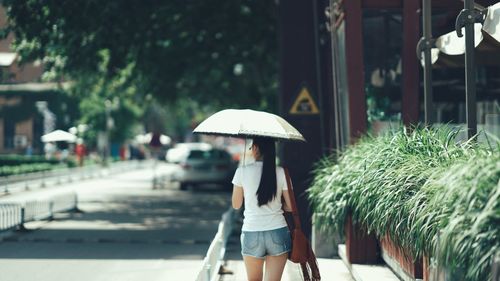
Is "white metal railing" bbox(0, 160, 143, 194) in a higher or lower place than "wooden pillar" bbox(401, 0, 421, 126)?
lower

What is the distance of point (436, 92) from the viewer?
1773cm

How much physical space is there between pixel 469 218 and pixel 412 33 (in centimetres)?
813

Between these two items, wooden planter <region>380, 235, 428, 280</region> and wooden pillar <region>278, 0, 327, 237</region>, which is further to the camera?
wooden pillar <region>278, 0, 327, 237</region>

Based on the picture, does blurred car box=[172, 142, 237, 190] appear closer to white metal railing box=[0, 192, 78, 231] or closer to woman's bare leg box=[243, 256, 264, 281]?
white metal railing box=[0, 192, 78, 231]

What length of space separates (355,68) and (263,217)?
7243 millimetres

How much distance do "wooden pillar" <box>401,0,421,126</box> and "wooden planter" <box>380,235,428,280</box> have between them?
3.30 m

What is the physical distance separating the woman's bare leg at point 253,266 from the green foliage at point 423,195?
1391mm

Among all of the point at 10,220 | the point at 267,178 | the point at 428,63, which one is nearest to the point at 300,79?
the point at 428,63

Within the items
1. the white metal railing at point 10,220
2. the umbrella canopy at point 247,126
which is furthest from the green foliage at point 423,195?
the white metal railing at point 10,220

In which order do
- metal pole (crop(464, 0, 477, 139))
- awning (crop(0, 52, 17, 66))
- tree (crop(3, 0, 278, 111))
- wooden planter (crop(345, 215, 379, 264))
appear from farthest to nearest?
1. awning (crop(0, 52, 17, 66))
2. tree (crop(3, 0, 278, 111))
3. wooden planter (crop(345, 215, 379, 264))
4. metal pole (crop(464, 0, 477, 139))

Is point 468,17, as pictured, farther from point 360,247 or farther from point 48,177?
point 48,177

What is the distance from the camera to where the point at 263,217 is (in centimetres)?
742

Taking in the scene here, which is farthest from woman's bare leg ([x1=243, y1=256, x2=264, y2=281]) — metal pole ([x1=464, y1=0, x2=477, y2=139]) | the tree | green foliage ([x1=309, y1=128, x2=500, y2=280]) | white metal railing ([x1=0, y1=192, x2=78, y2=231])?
the tree

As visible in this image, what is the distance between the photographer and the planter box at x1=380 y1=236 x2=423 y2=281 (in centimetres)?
920
